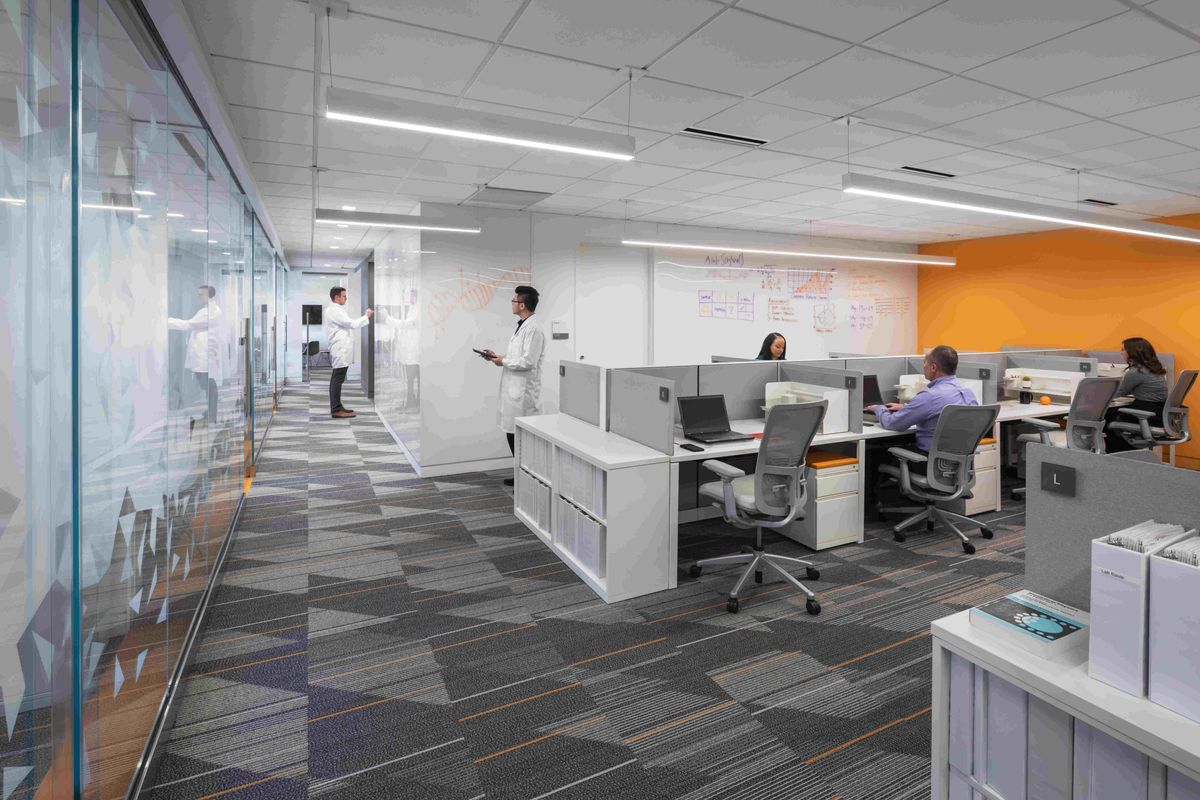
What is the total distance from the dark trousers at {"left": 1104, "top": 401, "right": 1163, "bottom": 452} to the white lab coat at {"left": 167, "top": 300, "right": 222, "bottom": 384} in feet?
19.4

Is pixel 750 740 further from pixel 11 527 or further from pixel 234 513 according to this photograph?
pixel 234 513

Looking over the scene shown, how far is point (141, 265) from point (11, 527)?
0.95 metres

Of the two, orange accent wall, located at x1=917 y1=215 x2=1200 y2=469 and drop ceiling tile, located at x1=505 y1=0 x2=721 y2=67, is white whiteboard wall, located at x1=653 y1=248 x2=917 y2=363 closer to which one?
orange accent wall, located at x1=917 y1=215 x2=1200 y2=469

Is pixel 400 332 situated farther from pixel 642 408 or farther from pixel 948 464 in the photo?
pixel 948 464

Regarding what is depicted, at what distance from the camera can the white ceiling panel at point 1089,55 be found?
231cm

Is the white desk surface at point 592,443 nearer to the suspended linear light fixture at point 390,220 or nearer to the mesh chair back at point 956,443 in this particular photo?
the mesh chair back at point 956,443

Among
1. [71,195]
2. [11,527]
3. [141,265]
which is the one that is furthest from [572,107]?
[11,527]

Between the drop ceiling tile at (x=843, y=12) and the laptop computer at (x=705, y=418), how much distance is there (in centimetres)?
184

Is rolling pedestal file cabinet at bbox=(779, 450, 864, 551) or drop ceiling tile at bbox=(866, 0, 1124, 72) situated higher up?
drop ceiling tile at bbox=(866, 0, 1124, 72)

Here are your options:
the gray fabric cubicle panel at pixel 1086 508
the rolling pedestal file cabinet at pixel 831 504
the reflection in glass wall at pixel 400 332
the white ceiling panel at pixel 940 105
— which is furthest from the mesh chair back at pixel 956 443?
the reflection in glass wall at pixel 400 332

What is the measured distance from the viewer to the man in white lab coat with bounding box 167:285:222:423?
2252 millimetres

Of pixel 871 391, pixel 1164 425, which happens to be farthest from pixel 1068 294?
pixel 871 391

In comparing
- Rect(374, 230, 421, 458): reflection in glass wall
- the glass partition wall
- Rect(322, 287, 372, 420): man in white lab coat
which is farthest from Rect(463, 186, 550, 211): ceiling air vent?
Rect(322, 287, 372, 420): man in white lab coat

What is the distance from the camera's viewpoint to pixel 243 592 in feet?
9.84
